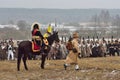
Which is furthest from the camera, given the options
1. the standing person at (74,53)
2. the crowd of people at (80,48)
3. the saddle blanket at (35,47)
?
the crowd of people at (80,48)

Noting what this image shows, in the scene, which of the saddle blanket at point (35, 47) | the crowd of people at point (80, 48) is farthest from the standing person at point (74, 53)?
the crowd of people at point (80, 48)

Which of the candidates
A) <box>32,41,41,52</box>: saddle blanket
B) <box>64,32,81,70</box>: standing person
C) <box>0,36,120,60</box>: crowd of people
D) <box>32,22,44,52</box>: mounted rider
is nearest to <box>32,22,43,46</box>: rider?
<box>32,22,44,52</box>: mounted rider

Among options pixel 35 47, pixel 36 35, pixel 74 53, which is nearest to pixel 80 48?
pixel 35 47

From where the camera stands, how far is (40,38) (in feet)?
83.1

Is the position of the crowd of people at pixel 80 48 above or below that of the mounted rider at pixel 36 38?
below

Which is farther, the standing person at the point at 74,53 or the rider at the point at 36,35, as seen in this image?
the rider at the point at 36,35

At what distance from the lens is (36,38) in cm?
2531

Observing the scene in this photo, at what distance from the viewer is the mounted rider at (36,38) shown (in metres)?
25.3

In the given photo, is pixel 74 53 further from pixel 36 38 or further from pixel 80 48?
pixel 80 48

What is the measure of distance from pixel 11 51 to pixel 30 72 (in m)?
13.2

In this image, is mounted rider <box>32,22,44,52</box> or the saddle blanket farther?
the saddle blanket

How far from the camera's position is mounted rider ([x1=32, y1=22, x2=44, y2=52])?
25.3m

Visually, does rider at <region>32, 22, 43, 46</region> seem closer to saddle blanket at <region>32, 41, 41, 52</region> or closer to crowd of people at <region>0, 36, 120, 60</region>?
saddle blanket at <region>32, 41, 41, 52</region>

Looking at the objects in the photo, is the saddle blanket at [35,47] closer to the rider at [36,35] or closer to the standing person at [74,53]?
the rider at [36,35]
